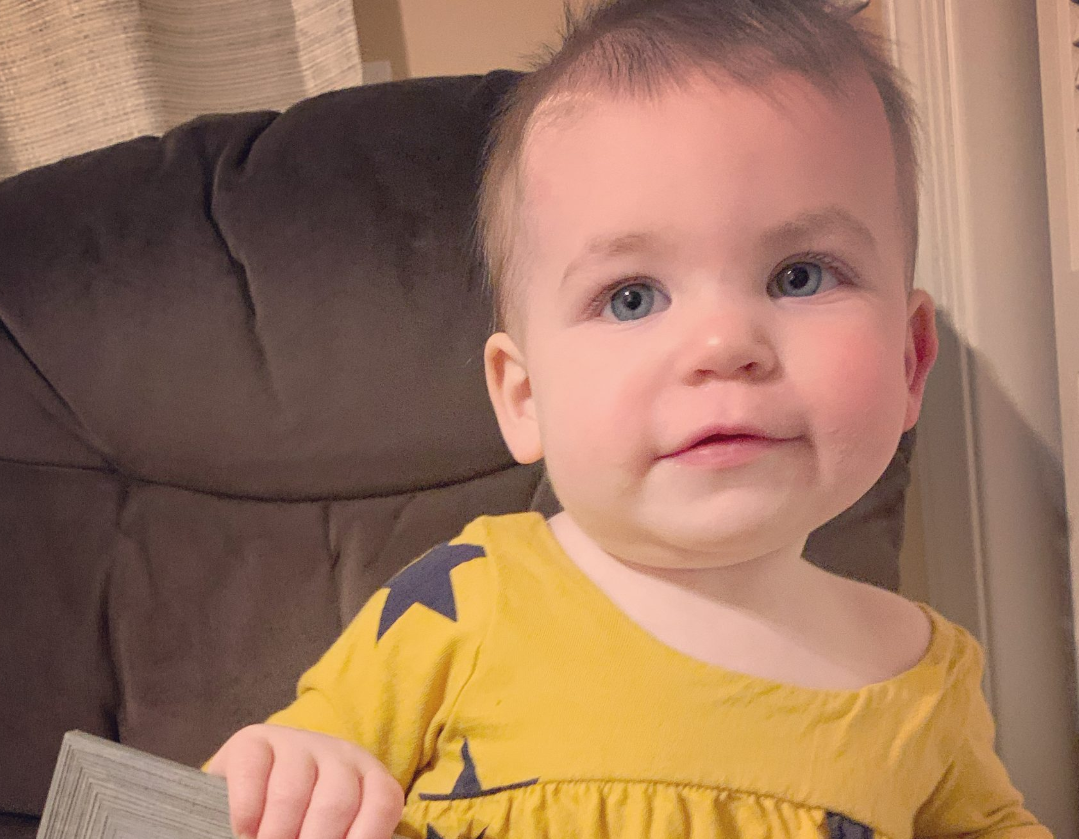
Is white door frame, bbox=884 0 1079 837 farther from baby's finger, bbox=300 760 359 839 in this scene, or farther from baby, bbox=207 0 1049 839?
baby's finger, bbox=300 760 359 839

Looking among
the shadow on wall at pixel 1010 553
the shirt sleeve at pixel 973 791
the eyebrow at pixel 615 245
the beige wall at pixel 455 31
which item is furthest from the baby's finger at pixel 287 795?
the beige wall at pixel 455 31

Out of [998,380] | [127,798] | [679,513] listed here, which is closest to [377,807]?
[127,798]

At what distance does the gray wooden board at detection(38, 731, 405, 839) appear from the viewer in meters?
0.42

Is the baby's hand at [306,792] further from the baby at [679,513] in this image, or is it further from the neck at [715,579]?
the neck at [715,579]

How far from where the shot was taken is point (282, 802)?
437mm

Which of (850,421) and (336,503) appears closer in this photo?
(850,421)

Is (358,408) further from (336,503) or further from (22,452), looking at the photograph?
(22,452)

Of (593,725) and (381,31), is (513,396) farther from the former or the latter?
(381,31)

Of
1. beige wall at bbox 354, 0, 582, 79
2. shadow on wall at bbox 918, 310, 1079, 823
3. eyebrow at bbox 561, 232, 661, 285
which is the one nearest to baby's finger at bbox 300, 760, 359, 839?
eyebrow at bbox 561, 232, 661, 285

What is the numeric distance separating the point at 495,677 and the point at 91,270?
57cm

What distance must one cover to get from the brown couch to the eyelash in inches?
13.0

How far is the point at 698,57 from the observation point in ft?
1.63

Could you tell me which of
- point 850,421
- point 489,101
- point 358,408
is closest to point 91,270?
point 358,408

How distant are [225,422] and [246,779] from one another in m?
0.44
